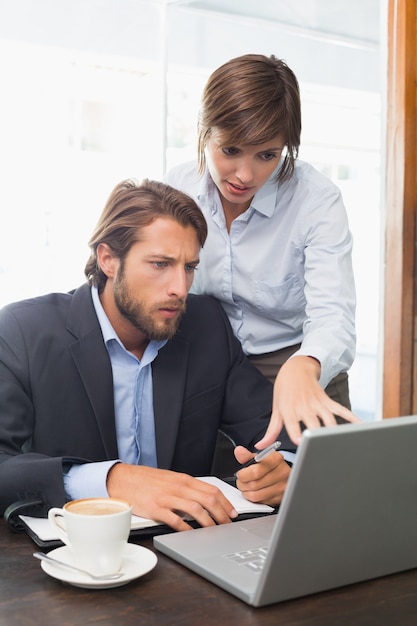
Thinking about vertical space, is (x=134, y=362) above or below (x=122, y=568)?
above

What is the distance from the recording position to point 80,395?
177 cm

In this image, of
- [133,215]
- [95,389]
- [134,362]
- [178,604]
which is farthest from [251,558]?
[133,215]

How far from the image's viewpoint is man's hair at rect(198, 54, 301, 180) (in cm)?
187

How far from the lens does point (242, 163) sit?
190 centimetres

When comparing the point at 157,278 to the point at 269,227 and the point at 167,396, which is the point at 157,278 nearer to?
the point at 167,396

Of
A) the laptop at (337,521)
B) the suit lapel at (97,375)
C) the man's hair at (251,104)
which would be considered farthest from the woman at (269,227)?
the laptop at (337,521)

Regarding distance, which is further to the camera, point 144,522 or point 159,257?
point 159,257

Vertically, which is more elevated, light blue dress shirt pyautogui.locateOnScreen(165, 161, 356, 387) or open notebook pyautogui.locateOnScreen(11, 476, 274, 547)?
light blue dress shirt pyautogui.locateOnScreen(165, 161, 356, 387)

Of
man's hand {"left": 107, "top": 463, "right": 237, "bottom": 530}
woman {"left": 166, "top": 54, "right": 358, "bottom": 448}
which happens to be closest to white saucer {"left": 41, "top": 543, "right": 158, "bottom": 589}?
man's hand {"left": 107, "top": 463, "right": 237, "bottom": 530}

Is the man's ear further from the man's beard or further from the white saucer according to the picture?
the white saucer

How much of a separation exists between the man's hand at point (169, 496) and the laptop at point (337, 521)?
0.16 m

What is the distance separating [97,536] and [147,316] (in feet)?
2.93

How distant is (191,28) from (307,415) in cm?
365

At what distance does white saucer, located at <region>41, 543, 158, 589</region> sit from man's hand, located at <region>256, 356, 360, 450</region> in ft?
0.92
